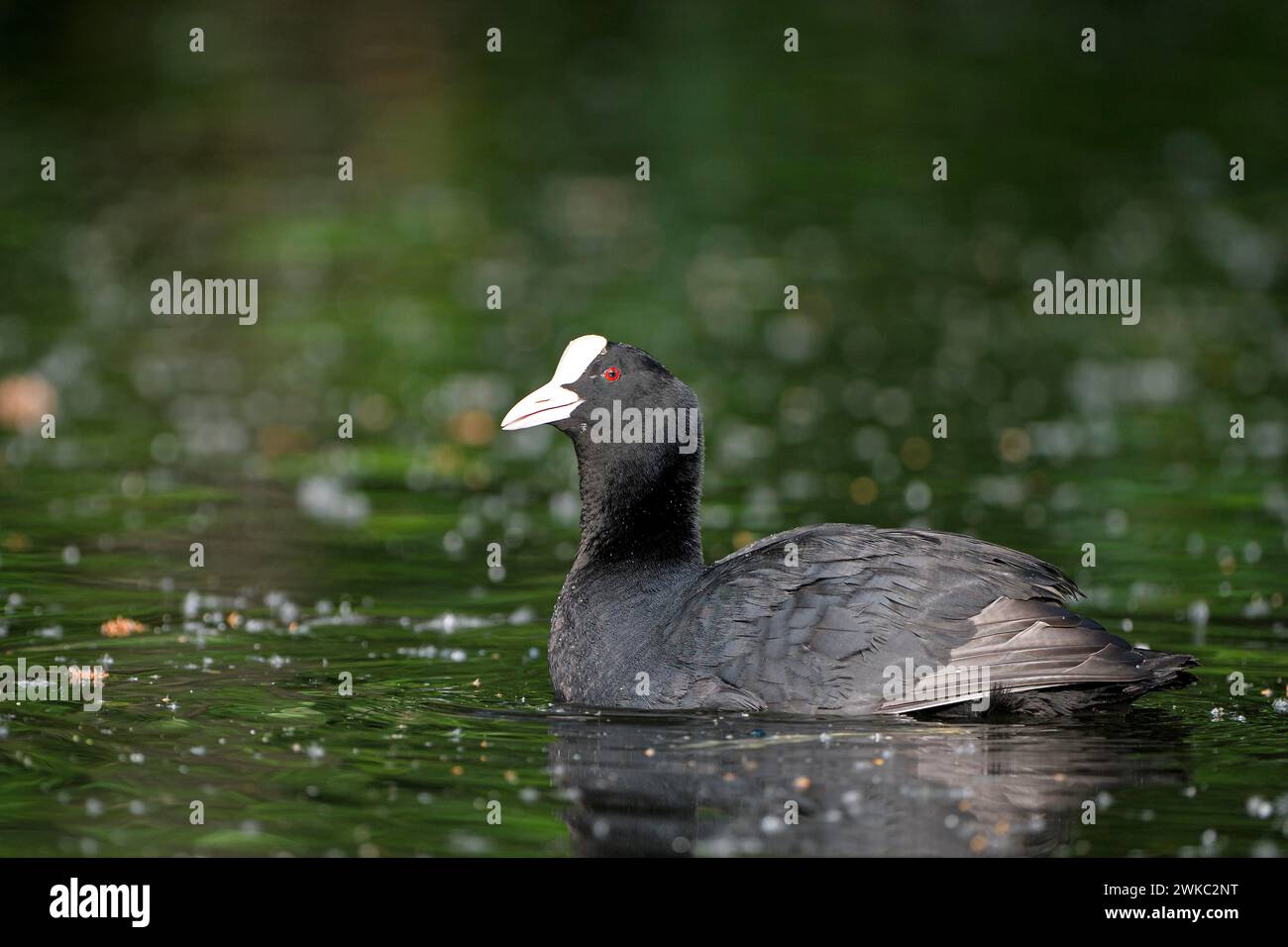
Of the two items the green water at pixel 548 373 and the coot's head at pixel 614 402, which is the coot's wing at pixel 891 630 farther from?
the coot's head at pixel 614 402

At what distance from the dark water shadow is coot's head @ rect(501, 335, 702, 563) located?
3.71ft

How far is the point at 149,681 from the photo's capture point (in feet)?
31.1

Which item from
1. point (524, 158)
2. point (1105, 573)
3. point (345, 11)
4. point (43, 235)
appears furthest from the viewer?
point (345, 11)

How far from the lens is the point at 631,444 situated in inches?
370

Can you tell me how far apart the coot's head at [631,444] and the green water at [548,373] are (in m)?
0.94

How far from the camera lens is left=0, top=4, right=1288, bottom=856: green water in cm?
777

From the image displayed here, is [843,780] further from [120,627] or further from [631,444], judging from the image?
[120,627]

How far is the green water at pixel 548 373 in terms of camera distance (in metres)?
7.77

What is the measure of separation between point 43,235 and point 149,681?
15411 mm

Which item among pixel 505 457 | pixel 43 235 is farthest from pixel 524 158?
pixel 505 457

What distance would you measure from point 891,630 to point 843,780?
947 millimetres
